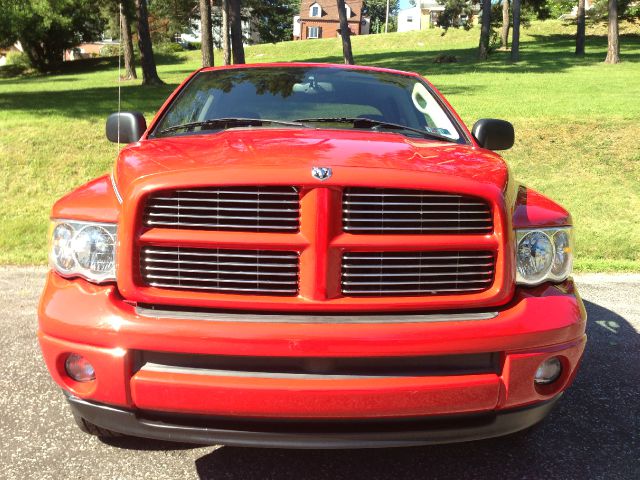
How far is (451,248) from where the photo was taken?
95.3 inches

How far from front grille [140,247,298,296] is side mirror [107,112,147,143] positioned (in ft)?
5.15

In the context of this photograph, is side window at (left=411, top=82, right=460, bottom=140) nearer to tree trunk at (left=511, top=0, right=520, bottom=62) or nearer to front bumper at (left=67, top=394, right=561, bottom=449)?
front bumper at (left=67, top=394, right=561, bottom=449)

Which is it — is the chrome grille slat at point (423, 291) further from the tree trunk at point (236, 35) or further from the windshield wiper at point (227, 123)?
the tree trunk at point (236, 35)

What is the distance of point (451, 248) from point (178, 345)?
1047mm

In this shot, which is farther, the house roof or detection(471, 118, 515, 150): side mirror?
the house roof

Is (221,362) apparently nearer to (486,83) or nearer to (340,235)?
(340,235)

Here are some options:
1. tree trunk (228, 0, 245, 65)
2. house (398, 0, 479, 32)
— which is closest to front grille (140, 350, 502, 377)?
tree trunk (228, 0, 245, 65)

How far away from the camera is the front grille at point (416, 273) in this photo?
93.8 inches

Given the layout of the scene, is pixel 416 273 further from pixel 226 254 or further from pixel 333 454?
pixel 333 454

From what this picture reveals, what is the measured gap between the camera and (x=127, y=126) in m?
3.77

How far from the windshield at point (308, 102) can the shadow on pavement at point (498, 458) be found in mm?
1599

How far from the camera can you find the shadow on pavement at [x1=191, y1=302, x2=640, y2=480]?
9.29 ft

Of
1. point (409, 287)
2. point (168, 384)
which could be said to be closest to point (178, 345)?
point (168, 384)

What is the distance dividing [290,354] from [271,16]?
57.7 m
